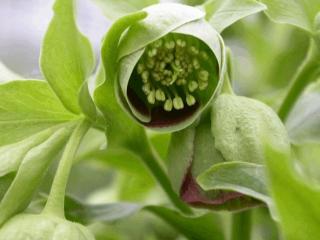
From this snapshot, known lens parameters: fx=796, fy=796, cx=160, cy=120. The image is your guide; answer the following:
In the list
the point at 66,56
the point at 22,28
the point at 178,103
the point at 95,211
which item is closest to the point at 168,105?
the point at 178,103

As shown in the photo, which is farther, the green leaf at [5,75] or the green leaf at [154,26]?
the green leaf at [5,75]

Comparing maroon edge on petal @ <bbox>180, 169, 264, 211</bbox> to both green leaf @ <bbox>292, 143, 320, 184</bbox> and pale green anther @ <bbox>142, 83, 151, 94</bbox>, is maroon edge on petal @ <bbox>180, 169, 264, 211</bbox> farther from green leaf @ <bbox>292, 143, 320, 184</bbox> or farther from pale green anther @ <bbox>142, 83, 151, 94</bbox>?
green leaf @ <bbox>292, 143, 320, 184</bbox>

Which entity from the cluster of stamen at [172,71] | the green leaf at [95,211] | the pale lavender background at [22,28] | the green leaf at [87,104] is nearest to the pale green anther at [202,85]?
the cluster of stamen at [172,71]

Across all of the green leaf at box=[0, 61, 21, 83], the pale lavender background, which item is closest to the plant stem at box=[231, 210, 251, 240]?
the green leaf at box=[0, 61, 21, 83]

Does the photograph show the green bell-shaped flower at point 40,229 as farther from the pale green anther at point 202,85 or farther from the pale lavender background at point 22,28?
the pale lavender background at point 22,28

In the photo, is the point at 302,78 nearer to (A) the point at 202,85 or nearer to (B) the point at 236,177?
(A) the point at 202,85

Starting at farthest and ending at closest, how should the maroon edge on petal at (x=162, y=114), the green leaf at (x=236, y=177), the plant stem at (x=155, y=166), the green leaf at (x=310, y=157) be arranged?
the green leaf at (x=310, y=157) < the plant stem at (x=155, y=166) < the maroon edge on petal at (x=162, y=114) < the green leaf at (x=236, y=177)

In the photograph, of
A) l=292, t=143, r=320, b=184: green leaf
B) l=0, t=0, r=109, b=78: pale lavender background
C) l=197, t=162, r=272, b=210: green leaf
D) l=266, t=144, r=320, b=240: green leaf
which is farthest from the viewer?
l=0, t=0, r=109, b=78: pale lavender background
